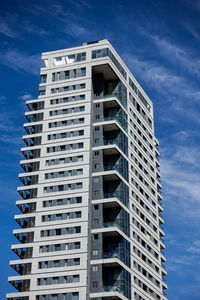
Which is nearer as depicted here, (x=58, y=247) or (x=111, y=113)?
(x=58, y=247)

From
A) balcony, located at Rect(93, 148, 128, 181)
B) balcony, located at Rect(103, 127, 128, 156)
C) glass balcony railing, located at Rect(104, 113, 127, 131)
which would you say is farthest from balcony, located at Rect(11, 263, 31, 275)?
glass balcony railing, located at Rect(104, 113, 127, 131)

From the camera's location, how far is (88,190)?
93.9m

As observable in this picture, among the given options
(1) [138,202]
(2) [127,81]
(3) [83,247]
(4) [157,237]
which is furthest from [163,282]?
(2) [127,81]

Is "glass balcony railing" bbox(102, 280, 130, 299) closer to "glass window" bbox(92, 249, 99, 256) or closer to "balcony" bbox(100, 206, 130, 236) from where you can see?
"glass window" bbox(92, 249, 99, 256)

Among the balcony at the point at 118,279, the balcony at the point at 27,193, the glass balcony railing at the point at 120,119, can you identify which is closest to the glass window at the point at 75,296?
the balcony at the point at 118,279

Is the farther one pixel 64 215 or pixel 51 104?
pixel 51 104

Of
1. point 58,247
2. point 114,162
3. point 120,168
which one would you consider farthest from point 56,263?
point 114,162

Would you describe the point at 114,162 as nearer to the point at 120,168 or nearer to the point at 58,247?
the point at 120,168

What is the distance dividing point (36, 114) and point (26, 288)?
108 feet

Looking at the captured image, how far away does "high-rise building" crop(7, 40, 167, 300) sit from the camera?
89.2m

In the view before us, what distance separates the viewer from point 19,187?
10056cm

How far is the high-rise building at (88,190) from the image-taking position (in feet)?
293

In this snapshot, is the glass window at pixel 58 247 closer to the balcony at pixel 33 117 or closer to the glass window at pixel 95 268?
the glass window at pixel 95 268

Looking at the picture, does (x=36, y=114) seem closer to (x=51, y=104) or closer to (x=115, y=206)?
(x=51, y=104)
